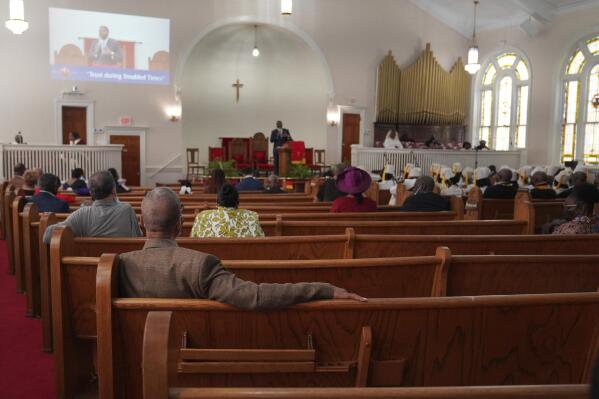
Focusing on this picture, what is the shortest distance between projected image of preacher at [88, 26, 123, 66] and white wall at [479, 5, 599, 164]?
9661 mm

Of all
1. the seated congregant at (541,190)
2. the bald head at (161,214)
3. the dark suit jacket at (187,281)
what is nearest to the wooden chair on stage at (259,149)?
the seated congregant at (541,190)

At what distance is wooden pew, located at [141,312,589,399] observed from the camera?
1016 mm

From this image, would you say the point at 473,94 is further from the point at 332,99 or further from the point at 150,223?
the point at 150,223

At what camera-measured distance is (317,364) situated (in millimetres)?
1632

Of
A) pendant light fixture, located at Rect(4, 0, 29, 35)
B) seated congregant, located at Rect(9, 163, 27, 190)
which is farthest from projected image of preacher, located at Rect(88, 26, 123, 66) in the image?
seated congregant, located at Rect(9, 163, 27, 190)

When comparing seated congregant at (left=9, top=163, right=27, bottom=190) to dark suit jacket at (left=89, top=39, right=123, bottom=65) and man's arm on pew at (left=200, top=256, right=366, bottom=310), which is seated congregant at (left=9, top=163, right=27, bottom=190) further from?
man's arm on pew at (left=200, top=256, right=366, bottom=310)

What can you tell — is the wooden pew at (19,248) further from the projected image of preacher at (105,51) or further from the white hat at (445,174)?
the projected image of preacher at (105,51)

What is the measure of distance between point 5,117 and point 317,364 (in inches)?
476

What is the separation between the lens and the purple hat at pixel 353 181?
4.48m

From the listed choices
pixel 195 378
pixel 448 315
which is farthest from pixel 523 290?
pixel 195 378

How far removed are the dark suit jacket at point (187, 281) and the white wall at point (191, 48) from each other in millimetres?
11532

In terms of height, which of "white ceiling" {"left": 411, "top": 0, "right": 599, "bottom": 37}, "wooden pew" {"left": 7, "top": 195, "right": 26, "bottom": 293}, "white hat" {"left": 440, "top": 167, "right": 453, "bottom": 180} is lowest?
"wooden pew" {"left": 7, "top": 195, "right": 26, "bottom": 293}

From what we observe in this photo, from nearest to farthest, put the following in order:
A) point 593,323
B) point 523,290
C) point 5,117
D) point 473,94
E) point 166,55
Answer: point 593,323 < point 523,290 < point 5,117 < point 166,55 < point 473,94

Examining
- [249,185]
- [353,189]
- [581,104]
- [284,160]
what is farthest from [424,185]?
[581,104]
